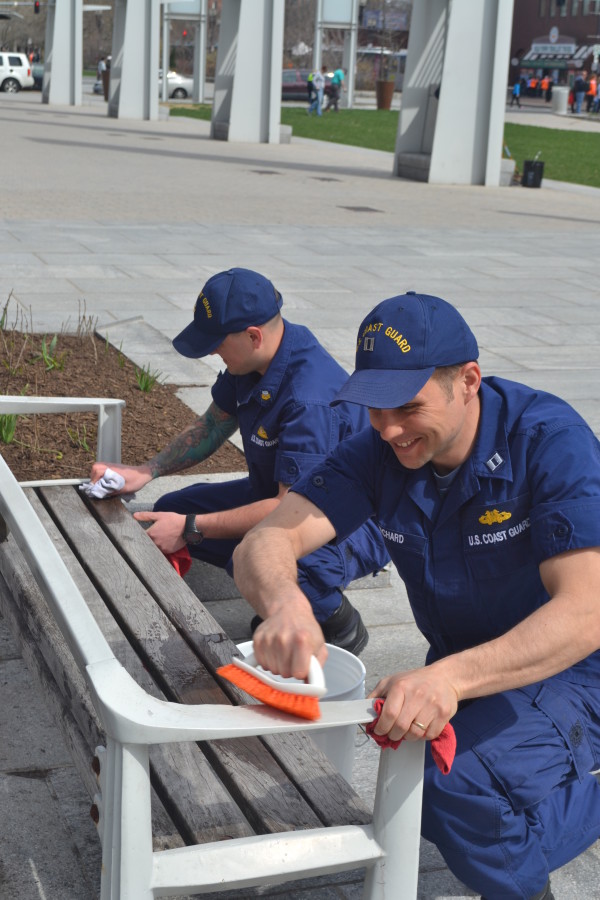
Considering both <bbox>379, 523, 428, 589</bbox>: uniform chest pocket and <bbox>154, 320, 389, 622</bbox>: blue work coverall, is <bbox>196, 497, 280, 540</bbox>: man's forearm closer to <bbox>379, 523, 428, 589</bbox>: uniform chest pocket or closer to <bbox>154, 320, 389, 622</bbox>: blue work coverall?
<bbox>154, 320, 389, 622</bbox>: blue work coverall

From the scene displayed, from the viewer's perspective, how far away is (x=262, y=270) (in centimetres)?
1098

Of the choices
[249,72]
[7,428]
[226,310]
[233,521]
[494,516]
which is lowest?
[7,428]

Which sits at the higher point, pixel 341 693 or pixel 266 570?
pixel 266 570

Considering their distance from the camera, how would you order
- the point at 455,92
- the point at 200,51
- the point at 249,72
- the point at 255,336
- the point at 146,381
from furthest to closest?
the point at 200,51
the point at 249,72
the point at 455,92
the point at 146,381
the point at 255,336

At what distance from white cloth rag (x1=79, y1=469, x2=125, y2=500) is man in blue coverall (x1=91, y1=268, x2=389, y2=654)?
0.03 meters

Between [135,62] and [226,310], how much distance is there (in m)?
32.0

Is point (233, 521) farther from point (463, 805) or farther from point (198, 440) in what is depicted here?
point (463, 805)

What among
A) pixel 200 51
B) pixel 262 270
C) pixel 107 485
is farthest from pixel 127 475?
pixel 200 51

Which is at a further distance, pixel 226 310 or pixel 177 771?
pixel 226 310

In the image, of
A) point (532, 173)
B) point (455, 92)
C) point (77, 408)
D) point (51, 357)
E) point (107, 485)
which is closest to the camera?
point (107, 485)

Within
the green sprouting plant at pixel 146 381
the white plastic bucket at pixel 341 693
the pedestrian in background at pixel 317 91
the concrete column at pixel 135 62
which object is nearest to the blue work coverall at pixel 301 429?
the white plastic bucket at pixel 341 693

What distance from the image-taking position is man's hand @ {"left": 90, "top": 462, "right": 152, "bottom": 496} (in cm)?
398

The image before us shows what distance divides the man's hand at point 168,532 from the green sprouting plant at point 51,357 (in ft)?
8.95

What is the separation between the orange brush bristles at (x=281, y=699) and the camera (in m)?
2.05
